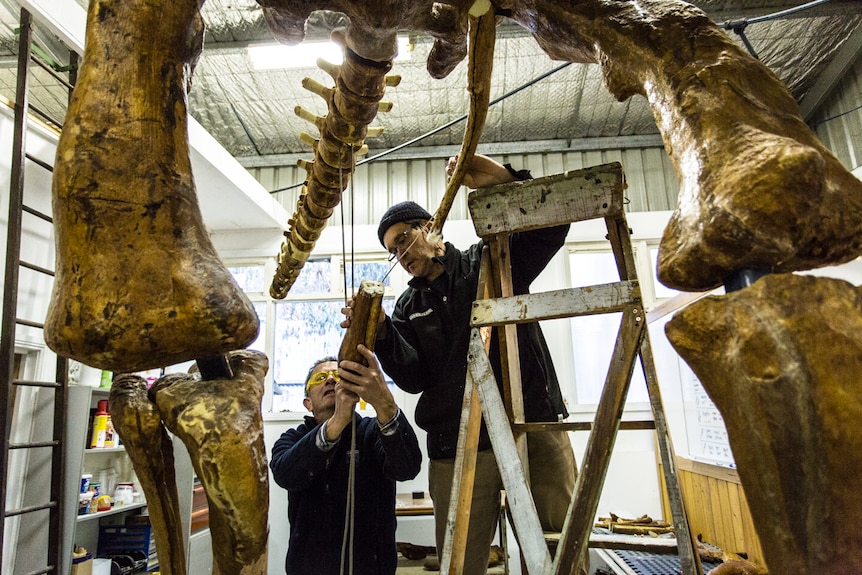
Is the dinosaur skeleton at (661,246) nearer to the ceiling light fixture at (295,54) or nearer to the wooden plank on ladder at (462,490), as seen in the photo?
the wooden plank on ladder at (462,490)

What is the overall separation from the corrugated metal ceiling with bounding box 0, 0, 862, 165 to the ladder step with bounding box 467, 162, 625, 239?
3588 millimetres

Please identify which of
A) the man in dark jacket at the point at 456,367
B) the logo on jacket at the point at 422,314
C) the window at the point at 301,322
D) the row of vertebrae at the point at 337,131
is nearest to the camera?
the row of vertebrae at the point at 337,131

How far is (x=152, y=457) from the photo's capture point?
1.94 ft

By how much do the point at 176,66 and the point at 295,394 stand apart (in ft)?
19.4

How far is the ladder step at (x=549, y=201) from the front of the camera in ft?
5.09

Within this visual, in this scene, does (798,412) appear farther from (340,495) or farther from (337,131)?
(340,495)

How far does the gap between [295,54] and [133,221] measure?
506cm

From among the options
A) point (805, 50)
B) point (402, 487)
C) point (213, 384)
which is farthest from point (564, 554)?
point (805, 50)

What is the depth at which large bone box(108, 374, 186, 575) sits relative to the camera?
58 cm

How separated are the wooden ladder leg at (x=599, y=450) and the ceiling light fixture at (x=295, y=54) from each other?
12.8 feet

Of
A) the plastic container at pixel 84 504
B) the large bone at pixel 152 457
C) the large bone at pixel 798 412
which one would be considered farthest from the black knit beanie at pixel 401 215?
the plastic container at pixel 84 504

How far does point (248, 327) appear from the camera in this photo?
0.50 metres

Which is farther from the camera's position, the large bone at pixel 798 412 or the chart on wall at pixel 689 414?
the chart on wall at pixel 689 414

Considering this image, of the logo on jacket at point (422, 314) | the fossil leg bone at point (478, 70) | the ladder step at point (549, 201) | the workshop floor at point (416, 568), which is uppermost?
the ladder step at point (549, 201)
